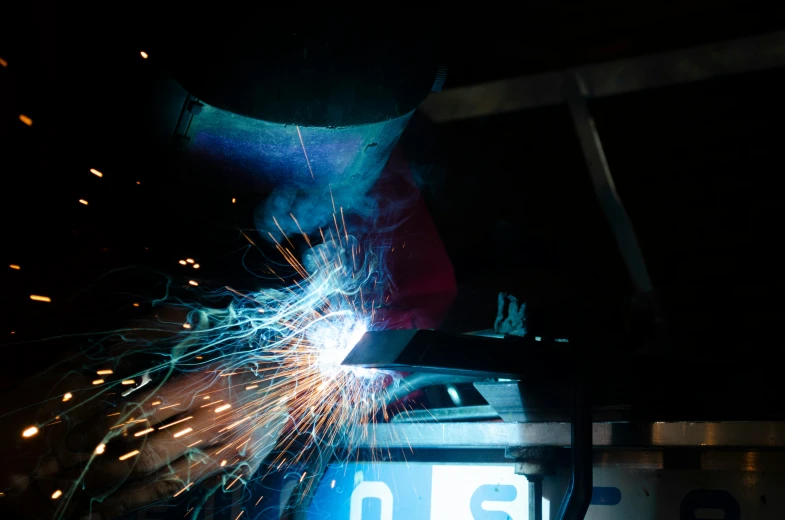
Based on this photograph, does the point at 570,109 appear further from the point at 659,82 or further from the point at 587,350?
the point at 587,350

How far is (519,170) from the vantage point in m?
2.17

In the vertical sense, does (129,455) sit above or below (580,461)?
below

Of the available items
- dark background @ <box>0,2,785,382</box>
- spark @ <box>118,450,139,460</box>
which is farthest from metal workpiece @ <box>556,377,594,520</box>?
spark @ <box>118,450,139,460</box>

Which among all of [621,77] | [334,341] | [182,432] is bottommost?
[182,432]

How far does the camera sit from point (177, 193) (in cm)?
197

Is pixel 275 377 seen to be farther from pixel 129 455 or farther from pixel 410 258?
pixel 410 258

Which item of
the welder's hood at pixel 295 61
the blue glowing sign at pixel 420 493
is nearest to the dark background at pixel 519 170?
the welder's hood at pixel 295 61

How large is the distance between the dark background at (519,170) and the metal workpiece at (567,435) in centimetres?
32

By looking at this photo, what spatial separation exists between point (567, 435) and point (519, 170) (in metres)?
0.89

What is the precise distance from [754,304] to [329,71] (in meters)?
1.48

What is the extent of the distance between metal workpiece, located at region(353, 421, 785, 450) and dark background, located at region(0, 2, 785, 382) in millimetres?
321

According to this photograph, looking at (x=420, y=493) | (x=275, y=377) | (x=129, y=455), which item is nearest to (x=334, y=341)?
(x=275, y=377)

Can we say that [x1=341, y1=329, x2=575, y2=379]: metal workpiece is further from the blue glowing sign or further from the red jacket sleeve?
the red jacket sleeve

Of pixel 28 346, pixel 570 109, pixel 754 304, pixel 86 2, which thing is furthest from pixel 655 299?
pixel 28 346
